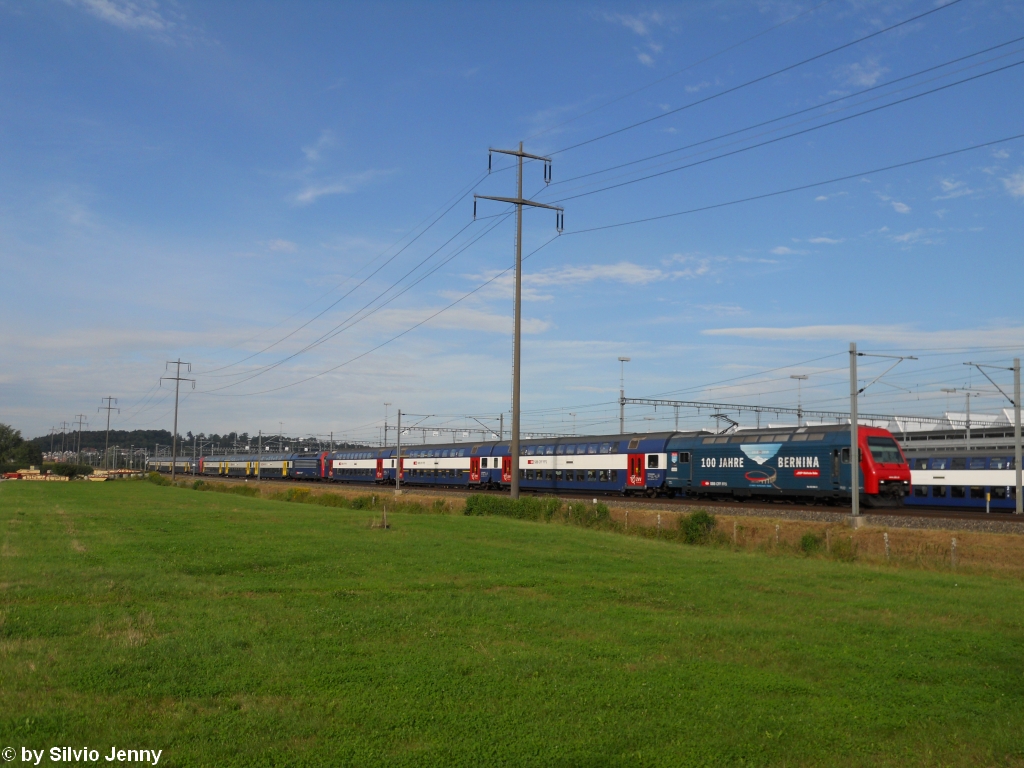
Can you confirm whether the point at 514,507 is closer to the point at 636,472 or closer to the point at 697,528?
the point at 697,528

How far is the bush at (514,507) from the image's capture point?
133ft

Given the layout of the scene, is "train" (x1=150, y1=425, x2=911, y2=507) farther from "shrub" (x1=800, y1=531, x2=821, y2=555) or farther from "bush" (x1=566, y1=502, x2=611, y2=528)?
"shrub" (x1=800, y1=531, x2=821, y2=555)

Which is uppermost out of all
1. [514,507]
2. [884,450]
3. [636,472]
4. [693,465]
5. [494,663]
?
[884,450]

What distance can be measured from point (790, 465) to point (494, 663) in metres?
40.1

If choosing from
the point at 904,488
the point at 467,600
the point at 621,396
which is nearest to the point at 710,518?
the point at 904,488

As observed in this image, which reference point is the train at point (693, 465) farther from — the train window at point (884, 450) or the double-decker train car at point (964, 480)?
the double-decker train car at point (964, 480)

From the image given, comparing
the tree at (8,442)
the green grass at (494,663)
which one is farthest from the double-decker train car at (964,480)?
the tree at (8,442)

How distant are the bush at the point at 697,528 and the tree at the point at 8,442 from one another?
187 m

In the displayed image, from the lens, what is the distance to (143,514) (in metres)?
35.5

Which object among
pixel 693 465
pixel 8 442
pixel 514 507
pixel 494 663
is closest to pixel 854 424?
pixel 514 507

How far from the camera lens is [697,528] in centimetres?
3228

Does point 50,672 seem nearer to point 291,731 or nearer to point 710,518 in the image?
point 291,731

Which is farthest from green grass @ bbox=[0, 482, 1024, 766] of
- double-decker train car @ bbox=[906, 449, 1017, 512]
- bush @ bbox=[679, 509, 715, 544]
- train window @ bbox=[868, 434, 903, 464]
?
double-decker train car @ bbox=[906, 449, 1017, 512]

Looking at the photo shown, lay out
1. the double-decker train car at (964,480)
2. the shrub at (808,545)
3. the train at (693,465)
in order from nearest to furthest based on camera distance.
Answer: the shrub at (808,545)
the train at (693,465)
the double-decker train car at (964,480)
